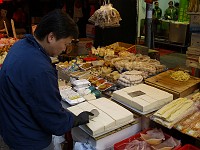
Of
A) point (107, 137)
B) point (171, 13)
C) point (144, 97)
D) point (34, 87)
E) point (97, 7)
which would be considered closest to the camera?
point (34, 87)

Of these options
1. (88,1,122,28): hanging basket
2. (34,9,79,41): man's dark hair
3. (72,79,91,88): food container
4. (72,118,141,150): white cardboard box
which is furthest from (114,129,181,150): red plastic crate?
(88,1,122,28): hanging basket

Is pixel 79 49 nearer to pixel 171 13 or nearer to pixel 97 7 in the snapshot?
pixel 97 7

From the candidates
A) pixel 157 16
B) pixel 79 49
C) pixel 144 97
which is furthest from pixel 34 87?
pixel 157 16

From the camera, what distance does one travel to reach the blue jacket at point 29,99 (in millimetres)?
1453

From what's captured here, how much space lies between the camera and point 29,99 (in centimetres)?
149

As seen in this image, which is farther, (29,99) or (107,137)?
(107,137)

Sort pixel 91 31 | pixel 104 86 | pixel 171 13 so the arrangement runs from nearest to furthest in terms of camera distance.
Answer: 1. pixel 104 86
2. pixel 91 31
3. pixel 171 13

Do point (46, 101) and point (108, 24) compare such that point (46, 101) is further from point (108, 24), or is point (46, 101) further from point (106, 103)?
point (108, 24)

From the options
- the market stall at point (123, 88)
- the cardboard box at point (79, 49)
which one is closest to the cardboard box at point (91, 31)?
the cardboard box at point (79, 49)

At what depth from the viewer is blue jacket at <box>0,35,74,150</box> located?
1.45m

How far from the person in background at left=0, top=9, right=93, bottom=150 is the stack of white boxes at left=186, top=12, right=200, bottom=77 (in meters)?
2.15

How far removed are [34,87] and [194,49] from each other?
248 centimetres

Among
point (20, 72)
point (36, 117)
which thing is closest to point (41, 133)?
point (36, 117)

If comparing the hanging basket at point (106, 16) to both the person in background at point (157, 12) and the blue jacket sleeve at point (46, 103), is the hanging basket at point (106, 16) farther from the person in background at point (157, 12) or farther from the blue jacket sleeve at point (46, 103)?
the person in background at point (157, 12)
